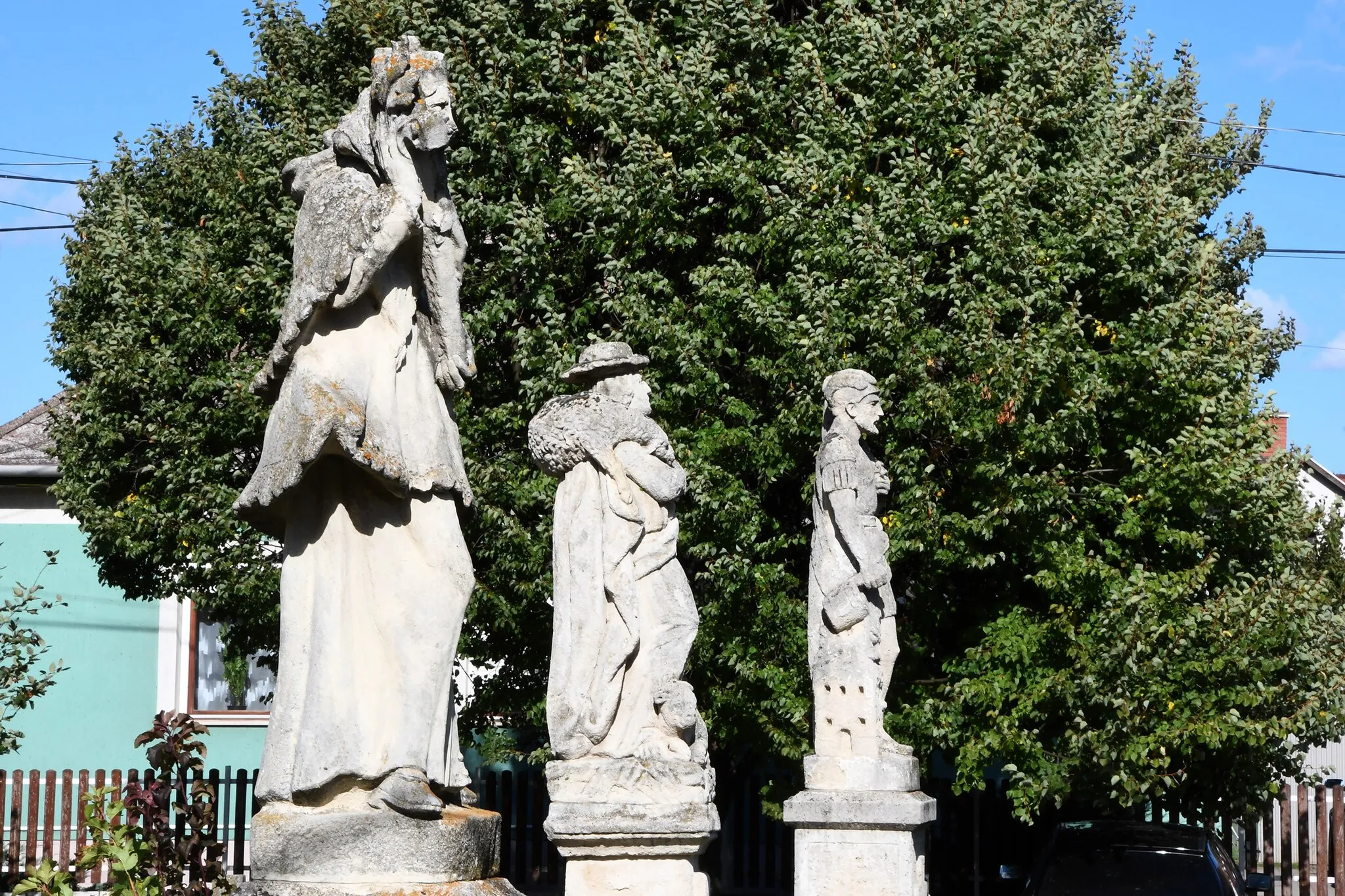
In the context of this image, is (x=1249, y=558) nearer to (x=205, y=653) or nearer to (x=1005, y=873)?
(x=1005, y=873)

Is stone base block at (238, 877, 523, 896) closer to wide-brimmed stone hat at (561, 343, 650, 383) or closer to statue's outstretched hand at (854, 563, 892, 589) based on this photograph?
wide-brimmed stone hat at (561, 343, 650, 383)

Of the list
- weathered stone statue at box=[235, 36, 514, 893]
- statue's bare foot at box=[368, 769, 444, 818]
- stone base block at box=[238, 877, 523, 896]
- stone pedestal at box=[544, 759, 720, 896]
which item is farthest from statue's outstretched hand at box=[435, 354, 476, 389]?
stone pedestal at box=[544, 759, 720, 896]

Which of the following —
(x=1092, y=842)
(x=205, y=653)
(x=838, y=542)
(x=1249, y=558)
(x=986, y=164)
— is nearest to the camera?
(x=838, y=542)

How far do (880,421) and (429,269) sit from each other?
8.62 metres

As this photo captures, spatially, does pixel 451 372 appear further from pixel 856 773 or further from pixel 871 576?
pixel 856 773

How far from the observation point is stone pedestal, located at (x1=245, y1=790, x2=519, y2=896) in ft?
13.4

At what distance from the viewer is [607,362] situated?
7.78 m

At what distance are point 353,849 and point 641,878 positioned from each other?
9.33 feet

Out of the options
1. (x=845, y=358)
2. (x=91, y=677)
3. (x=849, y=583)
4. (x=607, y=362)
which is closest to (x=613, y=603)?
(x=607, y=362)

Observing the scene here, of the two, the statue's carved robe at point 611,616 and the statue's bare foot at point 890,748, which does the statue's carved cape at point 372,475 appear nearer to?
the statue's carved robe at point 611,616

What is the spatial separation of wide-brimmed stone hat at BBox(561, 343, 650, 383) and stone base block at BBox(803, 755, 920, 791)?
145 inches

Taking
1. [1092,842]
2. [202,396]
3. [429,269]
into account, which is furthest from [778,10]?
[429,269]

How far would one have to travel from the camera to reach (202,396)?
14.0 m

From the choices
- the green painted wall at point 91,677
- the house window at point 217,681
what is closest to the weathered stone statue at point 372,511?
the house window at point 217,681
